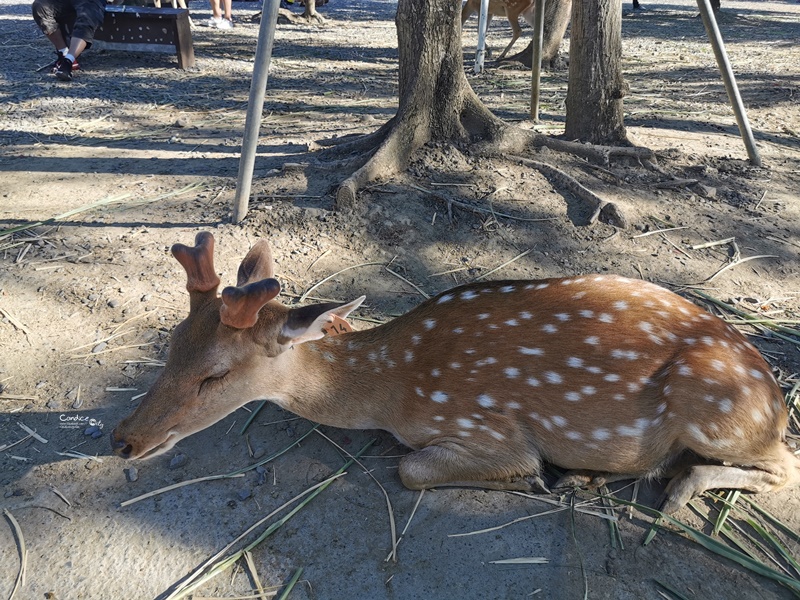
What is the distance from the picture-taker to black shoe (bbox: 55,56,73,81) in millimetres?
8062

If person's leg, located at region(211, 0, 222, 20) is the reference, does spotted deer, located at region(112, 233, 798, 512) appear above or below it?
below

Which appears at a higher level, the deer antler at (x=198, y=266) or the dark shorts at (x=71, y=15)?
the dark shorts at (x=71, y=15)

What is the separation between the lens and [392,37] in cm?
1267

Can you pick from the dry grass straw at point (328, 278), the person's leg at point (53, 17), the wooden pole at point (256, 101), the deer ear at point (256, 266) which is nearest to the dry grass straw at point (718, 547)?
the deer ear at point (256, 266)

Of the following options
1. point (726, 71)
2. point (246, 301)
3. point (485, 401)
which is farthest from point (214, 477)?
point (726, 71)

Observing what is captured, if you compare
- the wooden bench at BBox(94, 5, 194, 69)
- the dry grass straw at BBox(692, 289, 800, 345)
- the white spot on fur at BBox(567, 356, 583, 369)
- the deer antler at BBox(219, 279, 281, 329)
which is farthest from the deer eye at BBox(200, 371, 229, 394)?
the wooden bench at BBox(94, 5, 194, 69)

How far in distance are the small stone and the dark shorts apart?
7.74 meters

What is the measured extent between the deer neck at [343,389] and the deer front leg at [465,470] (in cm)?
26

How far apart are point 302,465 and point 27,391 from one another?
1.43m

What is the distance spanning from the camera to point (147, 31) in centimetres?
902

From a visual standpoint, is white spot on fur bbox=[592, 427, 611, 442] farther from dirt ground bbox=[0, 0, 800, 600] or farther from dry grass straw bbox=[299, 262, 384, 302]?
dry grass straw bbox=[299, 262, 384, 302]

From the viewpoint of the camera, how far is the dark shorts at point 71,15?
8.25 m

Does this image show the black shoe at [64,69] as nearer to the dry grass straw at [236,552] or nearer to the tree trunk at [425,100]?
the tree trunk at [425,100]

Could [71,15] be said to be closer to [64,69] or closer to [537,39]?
[64,69]
